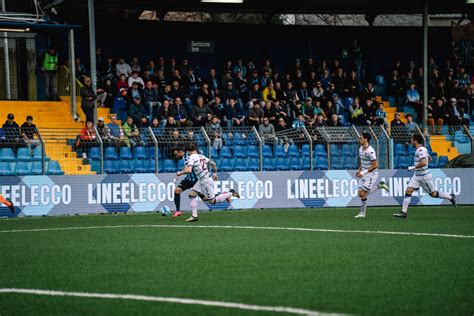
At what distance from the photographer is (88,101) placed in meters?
28.3

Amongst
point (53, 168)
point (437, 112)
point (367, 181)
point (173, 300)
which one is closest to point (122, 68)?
point (53, 168)

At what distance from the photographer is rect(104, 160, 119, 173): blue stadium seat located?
2575 centimetres

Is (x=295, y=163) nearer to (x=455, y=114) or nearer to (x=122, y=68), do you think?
(x=122, y=68)

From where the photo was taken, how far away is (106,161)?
25719 mm

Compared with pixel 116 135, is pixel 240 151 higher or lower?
lower

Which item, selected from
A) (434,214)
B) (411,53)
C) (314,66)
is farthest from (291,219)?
(411,53)

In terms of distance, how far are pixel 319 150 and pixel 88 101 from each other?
7.57 m

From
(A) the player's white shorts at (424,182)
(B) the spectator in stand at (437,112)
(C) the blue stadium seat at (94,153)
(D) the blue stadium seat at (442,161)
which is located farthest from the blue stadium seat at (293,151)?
(B) the spectator in stand at (437,112)

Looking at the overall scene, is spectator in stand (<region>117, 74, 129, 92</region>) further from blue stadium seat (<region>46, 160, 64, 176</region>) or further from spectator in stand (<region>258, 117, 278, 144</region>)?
blue stadium seat (<region>46, 160, 64, 176</region>)

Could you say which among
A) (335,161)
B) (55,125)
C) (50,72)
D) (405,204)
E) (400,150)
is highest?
(50,72)

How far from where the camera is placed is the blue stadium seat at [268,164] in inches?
1083

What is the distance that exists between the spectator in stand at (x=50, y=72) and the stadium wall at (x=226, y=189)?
748 centimetres

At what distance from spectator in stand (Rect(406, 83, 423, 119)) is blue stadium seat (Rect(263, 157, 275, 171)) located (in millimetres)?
9699

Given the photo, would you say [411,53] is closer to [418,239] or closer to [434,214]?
[434,214]
